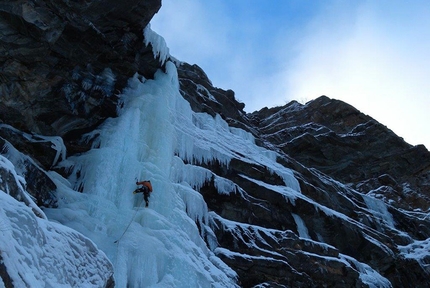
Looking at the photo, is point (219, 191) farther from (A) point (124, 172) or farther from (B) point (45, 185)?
(B) point (45, 185)

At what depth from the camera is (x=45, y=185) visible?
12742 millimetres

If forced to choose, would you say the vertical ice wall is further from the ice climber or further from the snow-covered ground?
the ice climber

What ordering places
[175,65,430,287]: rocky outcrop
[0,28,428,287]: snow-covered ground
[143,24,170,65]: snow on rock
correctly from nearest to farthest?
[0,28,428,287]: snow-covered ground, [175,65,430,287]: rocky outcrop, [143,24,170,65]: snow on rock

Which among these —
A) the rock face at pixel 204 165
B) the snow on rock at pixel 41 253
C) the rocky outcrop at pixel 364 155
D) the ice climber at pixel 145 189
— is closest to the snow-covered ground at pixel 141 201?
the snow on rock at pixel 41 253

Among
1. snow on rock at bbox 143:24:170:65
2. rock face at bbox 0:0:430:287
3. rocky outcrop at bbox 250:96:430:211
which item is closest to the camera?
rock face at bbox 0:0:430:287

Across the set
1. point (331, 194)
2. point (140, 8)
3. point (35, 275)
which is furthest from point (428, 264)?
point (35, 275)

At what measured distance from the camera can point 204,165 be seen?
64.3 ft

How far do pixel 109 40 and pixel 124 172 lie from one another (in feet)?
19.2

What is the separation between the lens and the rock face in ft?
47.3

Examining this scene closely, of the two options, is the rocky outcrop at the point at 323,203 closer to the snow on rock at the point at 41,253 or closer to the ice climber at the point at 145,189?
the ice climber at the point at 145,189

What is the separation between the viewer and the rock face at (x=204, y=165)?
1441cm

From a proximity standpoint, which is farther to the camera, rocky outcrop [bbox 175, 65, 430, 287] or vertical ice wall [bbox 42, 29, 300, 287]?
rocky outcrop [bbox 175, 65, 430, 287]

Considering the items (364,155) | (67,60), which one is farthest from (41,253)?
(364,155)

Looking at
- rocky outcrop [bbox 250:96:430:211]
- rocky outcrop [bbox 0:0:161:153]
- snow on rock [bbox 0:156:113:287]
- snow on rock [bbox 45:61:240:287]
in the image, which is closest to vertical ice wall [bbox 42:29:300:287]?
snow on rock [bbox 45:61:240:287]
